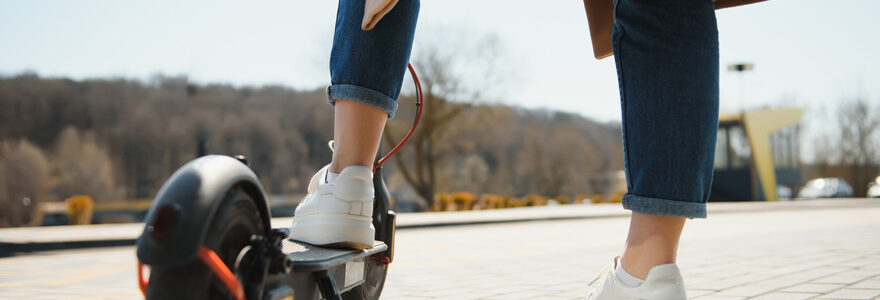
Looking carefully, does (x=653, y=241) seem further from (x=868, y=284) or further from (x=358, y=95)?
(x=868, y=284)

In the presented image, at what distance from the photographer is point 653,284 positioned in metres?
1.30

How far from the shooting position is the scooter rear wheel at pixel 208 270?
1.04 meters

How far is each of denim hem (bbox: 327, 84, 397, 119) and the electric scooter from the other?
39cm

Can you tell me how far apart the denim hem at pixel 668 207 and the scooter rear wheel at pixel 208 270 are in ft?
2.35

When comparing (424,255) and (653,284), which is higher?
(653,284)

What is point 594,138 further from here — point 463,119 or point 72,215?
point 72,215

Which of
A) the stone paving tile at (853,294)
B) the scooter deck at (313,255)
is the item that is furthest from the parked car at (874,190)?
the scooter deck at (313,255)

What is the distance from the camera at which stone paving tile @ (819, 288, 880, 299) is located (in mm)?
2811

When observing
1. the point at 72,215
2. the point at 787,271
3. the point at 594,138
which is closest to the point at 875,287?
the point at 787,271

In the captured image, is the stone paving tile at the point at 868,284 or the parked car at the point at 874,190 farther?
the parked car at the point at 874,190

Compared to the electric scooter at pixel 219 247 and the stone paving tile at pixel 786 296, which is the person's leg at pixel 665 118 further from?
the stone paving tile at pixel 786 296

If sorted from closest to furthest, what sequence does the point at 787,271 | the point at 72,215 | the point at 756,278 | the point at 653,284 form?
the point at 653,284 → the point at 756,278 → the point at 787,271 → the point at 72,215

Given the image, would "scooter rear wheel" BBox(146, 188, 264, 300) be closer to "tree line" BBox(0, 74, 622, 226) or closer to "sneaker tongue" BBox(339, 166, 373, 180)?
"sneaker tongue" BBox(339, 166, 373, 180)

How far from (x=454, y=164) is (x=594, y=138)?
27.3 meters
